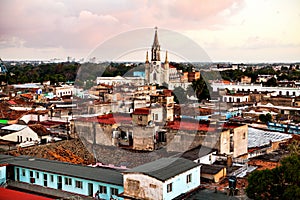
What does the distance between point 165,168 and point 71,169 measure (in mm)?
2346

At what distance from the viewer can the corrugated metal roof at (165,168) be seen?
6.43 metres

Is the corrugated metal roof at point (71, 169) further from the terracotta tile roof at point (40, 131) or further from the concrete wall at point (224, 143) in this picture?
the terracotta tile roof at point (40, 131)

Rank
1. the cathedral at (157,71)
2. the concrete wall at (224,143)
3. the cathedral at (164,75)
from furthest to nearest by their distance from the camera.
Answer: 1. the cathedral at (164,75)
2. the cathedral at (157,71)
3. the concrete wall at (224,143)

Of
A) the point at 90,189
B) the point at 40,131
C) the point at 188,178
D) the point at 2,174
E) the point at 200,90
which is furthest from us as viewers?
the point at 200,90

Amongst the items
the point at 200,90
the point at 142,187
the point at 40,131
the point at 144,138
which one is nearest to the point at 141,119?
the point at 144,138

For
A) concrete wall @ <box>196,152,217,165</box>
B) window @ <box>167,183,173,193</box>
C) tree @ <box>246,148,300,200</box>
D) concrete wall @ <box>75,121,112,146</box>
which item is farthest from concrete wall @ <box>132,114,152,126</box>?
tree @ <box>246,148,300,200</box>

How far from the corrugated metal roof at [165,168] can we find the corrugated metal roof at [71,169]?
2.12 ft

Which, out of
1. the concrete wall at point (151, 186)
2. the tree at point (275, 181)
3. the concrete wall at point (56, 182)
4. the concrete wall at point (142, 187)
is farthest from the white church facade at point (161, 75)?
the tree at point (275, 181)

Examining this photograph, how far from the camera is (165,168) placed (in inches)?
265

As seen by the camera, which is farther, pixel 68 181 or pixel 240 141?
pixel 240 141

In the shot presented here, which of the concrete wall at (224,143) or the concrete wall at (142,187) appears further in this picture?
the concrete wall at (224,143)

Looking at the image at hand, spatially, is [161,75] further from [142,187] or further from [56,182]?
[142,187]

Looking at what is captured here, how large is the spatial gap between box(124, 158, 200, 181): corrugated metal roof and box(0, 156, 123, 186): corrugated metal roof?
2.12 ft

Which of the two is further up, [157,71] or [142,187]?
[157,71]
